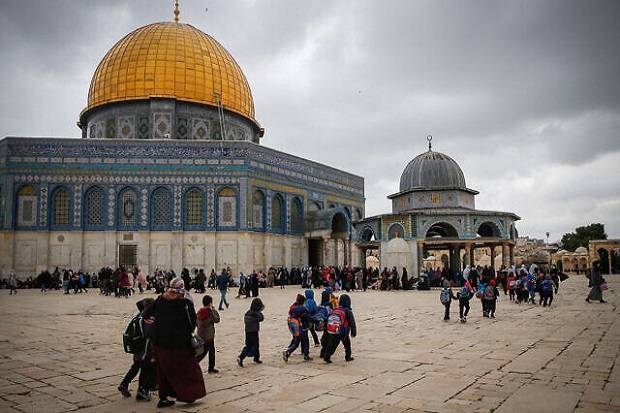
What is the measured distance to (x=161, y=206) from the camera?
28.6m

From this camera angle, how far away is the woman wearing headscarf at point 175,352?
5344 millimetres

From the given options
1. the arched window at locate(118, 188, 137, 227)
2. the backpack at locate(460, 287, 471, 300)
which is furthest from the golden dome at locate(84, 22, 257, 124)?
the backpack at locate(460, 287, 471, 300)

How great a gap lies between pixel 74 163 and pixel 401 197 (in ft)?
66.2

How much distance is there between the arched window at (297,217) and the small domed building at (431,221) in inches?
153

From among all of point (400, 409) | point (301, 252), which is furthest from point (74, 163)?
point (400, 409)

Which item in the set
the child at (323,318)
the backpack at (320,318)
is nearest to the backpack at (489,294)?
the child at (323,318)

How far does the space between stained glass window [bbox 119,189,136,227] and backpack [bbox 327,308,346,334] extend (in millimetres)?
22872

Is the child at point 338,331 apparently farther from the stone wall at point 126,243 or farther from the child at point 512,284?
the stone wall at point 126,243

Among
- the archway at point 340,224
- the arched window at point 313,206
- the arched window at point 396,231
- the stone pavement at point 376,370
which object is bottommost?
the stone pavement at point 376,370

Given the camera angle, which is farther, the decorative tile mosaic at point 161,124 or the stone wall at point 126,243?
the decorative tile mosaic at point 161,124

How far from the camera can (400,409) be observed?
502cm

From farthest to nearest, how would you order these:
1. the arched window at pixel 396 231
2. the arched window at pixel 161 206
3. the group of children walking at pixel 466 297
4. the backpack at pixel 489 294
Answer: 1. the arched window at pixel 396 231
2. the arched window at pixel 161 206
3. the backpack at pixel 489 294
4. the group of children walking at pixel 466 297

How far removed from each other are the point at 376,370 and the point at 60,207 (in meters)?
25.5

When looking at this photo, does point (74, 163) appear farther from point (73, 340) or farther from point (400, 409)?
point (400, 409)
